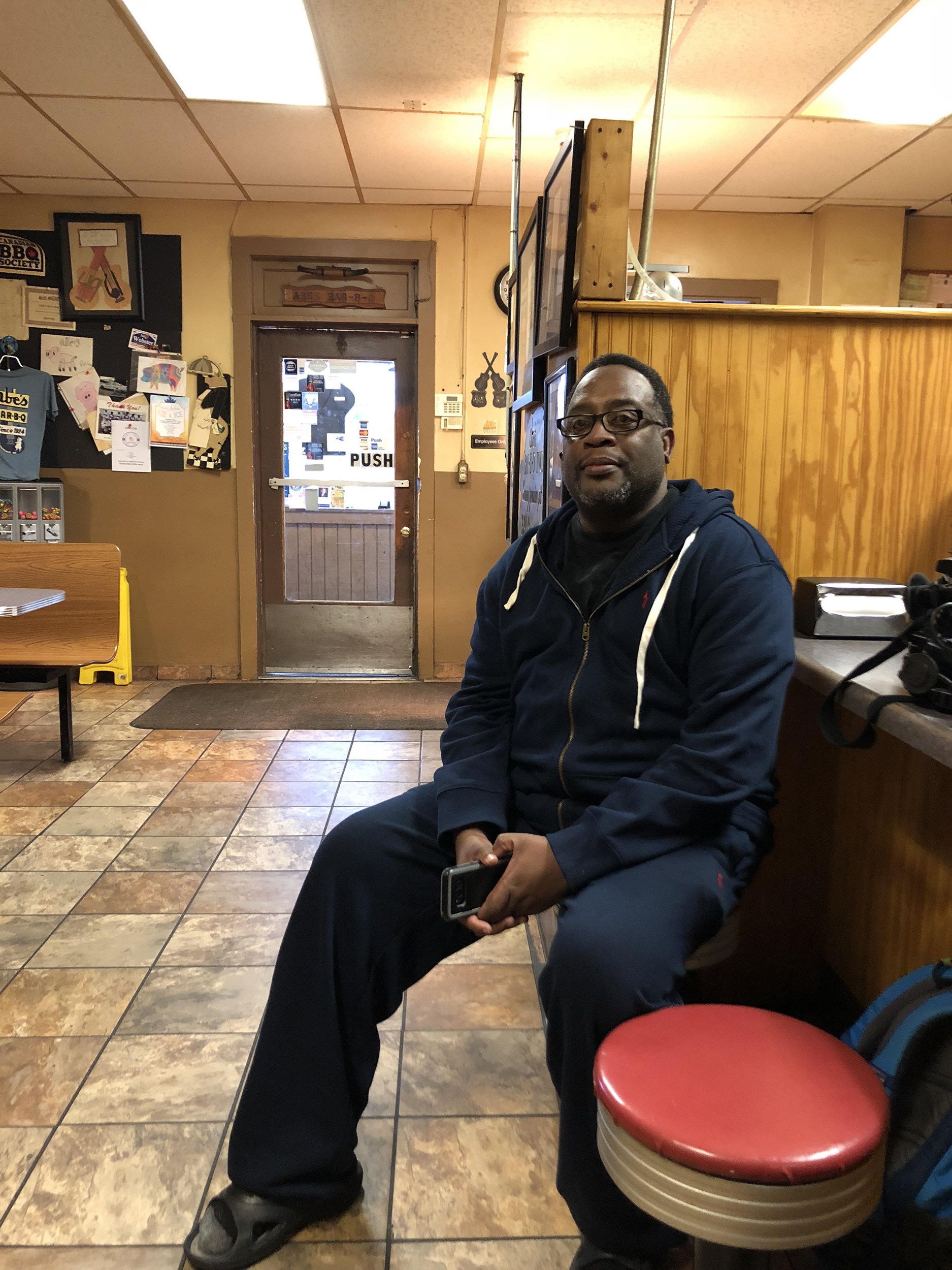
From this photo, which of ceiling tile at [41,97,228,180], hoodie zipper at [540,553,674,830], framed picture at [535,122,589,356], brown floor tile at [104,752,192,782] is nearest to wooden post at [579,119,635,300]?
framed picture at [535,122,589,356]

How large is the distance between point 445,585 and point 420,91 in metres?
2.52

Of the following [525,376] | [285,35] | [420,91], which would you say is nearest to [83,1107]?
[525,376]

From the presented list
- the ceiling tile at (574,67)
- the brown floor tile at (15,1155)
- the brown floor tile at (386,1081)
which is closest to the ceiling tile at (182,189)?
the ceiling tile at (574,67)

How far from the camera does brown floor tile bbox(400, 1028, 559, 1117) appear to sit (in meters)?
1.73

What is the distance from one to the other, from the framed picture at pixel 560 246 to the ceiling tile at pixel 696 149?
160cm

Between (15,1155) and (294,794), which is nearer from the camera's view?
(15,1155)

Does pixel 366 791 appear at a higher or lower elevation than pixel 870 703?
lower

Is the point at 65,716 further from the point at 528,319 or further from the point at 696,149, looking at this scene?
the point at 696,149

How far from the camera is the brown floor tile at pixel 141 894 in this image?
2.50 meters

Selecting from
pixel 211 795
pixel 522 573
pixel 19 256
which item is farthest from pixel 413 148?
pixel 522 573

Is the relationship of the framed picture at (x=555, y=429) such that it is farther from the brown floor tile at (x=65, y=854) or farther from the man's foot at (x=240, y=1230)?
the brown floor tile at (x=65, y=854)

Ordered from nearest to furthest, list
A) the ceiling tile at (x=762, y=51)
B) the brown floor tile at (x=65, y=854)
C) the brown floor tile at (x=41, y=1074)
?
the brown floor tile at (x=41, y=1074) < the brown floor tile at (x=65, y=854) < the ceiling tile at (x=762, y=51)

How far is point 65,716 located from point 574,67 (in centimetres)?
324

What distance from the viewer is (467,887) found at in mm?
1317
